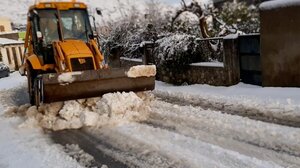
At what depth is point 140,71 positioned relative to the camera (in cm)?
802

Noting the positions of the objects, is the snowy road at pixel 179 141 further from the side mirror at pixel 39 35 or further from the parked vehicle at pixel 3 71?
the parked vehicle at pixel 3 71

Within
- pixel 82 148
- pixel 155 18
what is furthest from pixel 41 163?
pixel 155 18

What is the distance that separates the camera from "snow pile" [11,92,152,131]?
732 cm

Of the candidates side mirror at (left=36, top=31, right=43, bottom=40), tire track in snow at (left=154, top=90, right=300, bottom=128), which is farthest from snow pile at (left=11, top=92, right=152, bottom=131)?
side mirror at (left=36, top=31, right=43, bottom=40)

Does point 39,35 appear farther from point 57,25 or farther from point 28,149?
point 28,149

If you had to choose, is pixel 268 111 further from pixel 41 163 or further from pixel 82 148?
pixel 41 163

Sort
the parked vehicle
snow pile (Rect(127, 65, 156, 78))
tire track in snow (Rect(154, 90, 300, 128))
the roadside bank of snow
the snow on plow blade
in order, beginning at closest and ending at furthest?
the roadside bank of snow, tire track in snow (Rect(154, 90, 300, 128)), the snow on plow blade, snow pile (Rect(127, 65, 156, 78)), the parked vehicle

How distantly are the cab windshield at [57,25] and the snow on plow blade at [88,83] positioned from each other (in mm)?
1951

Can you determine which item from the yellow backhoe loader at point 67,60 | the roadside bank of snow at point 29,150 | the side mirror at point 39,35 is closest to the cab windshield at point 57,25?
the yellow backhoe loader at point 67,60

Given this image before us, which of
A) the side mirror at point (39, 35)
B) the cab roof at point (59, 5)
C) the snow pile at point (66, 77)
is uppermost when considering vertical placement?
the cab roof at point (59, 5)

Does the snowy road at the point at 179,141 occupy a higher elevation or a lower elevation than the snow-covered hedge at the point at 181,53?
lower

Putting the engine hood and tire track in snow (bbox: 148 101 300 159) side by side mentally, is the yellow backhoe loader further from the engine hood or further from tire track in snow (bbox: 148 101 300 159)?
tire track in snow (bbox: 148 101 300 159)

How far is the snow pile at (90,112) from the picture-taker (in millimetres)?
7316

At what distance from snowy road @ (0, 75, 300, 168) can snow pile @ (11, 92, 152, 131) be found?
219 millimetres
